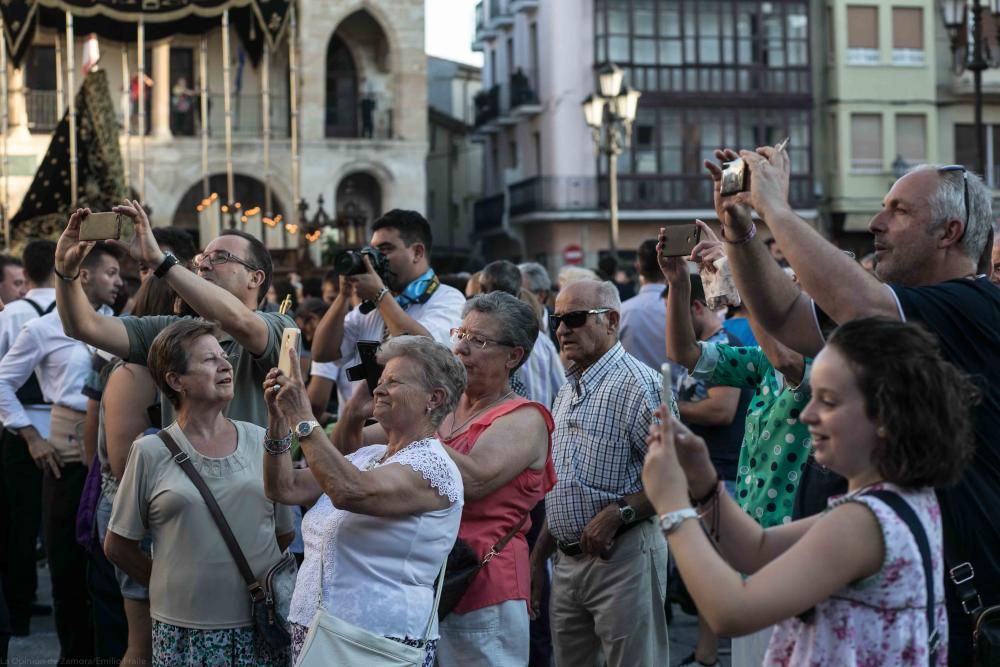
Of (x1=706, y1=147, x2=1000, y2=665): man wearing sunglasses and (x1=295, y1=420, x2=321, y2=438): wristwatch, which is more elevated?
(x1=706, y1=147, x2=1000, y2=665): man wearing sunglasses

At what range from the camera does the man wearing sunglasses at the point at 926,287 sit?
3.62 meters

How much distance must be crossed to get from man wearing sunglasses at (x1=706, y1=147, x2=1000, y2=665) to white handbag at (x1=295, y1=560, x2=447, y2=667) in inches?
56.9

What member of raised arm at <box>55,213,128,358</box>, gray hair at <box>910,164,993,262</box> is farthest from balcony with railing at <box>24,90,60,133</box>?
gray hair at <box>910,164,993,262</box>

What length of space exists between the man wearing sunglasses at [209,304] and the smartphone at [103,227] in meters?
0.04

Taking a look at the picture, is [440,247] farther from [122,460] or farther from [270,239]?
[122,460]

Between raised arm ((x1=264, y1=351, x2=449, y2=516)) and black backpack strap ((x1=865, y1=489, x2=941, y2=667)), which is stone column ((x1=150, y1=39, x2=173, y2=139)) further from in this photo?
black backpack strap ((x1=865, y1=489, x2=941, y2=667))

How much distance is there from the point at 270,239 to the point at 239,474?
30017mm

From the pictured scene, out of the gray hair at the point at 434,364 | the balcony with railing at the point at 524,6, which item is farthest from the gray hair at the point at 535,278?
the balcony with railing at the point at 524,6

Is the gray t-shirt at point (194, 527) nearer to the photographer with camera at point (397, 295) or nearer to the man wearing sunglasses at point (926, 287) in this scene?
the photographer with camera at point (397, 295)

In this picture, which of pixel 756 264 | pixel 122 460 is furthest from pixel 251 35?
pixel 756 264

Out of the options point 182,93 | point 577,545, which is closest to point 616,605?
point 577,545

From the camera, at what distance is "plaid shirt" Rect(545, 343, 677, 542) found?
5.61 m

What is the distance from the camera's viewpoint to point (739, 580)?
291 centimetres

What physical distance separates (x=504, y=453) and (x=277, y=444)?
78 cm
